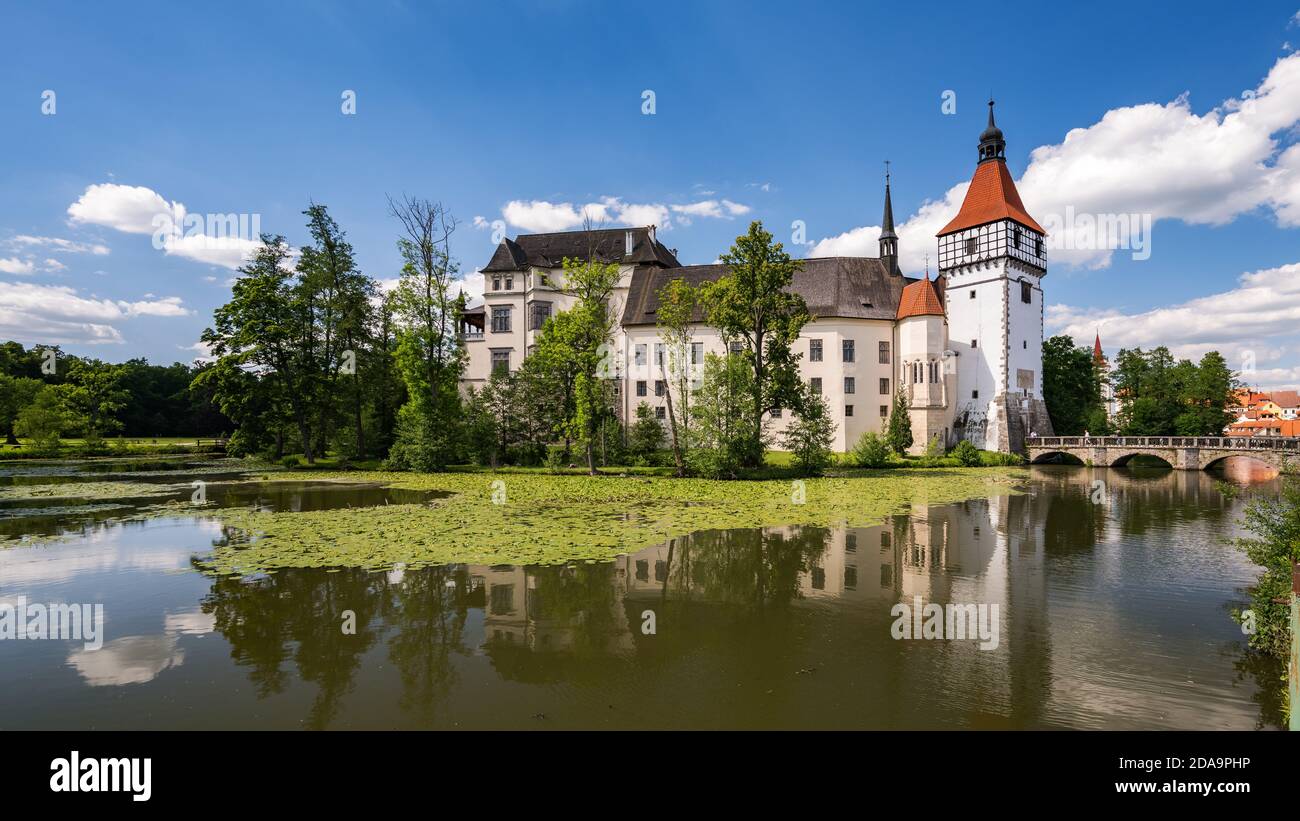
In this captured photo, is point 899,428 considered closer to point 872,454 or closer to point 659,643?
point 872,454

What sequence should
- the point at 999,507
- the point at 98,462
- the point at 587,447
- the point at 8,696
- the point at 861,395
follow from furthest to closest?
the point at 861,395 → the point at 98,462 → the point at 587,447 → the point at 999,507 → the point at 8,696

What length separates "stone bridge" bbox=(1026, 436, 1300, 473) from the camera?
126 ft

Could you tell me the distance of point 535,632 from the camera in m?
8.19

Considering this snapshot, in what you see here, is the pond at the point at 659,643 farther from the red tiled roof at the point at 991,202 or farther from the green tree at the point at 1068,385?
the green tree at the point at 1068,385

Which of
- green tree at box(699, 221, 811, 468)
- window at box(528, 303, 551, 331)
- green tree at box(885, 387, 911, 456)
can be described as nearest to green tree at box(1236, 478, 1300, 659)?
green tree at box(699, 221, 811, 468)

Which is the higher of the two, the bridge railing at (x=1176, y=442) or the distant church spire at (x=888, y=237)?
the distant church spire at (x=888, y=237)

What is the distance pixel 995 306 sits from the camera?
44.0m

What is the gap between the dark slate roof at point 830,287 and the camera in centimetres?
4438

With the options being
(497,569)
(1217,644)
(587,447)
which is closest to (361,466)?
(587,447)

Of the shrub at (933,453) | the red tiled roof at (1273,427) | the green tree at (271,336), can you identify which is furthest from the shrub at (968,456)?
the red tiled roof at (1273,427)

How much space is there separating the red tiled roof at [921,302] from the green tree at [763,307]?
52.0 ft

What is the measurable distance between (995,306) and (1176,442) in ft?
51.6
